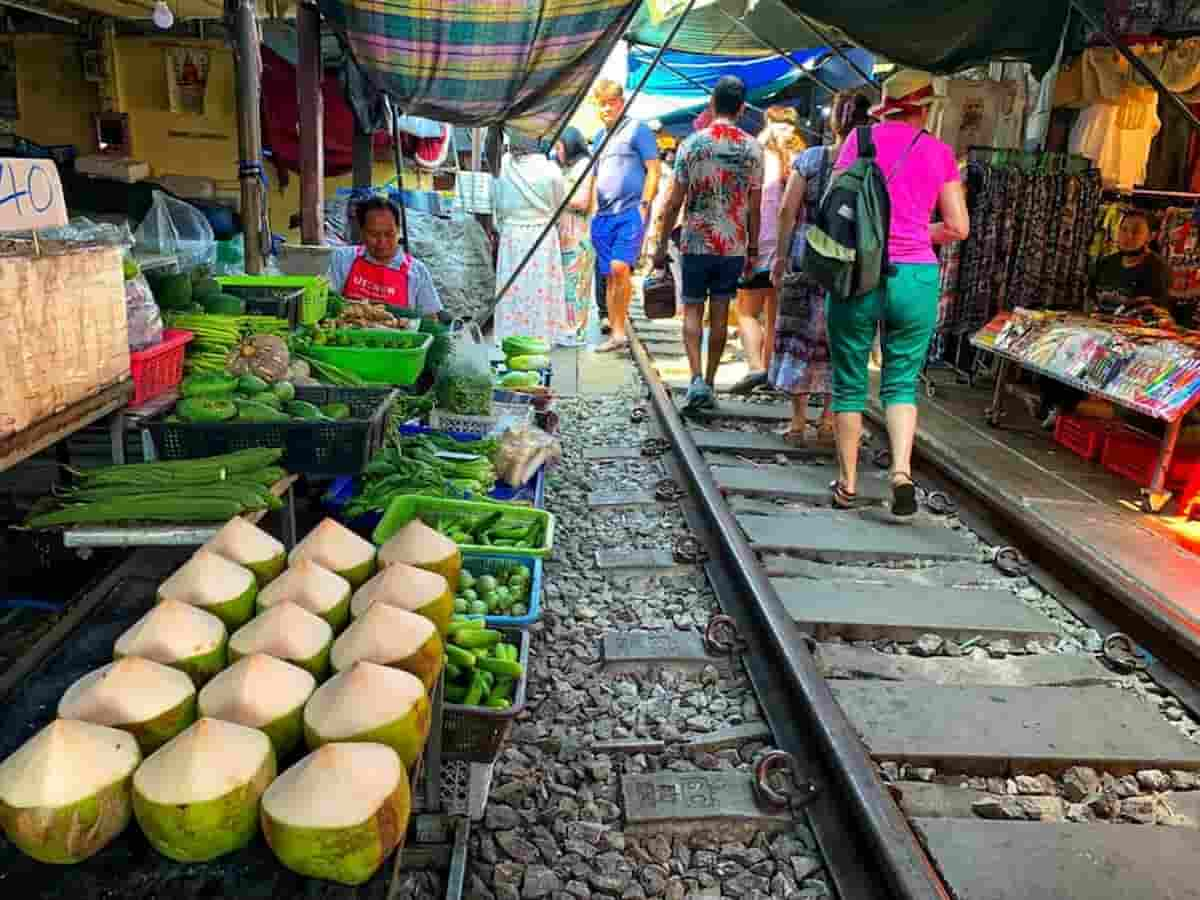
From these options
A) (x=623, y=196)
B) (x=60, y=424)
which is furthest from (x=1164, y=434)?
(x=623, y=196)

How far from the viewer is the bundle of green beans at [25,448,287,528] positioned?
9.36 ft

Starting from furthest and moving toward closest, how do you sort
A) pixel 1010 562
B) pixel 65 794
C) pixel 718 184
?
1. pixel 718 184
2. pixel 1010 562
3. pixel 65 794

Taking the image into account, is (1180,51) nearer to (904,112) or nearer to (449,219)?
(904,112)

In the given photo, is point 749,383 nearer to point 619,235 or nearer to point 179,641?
point 619,235

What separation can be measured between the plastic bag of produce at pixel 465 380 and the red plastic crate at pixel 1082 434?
4358 millimetres

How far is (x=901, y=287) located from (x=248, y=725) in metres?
4.42

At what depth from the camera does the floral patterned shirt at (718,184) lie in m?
7.06

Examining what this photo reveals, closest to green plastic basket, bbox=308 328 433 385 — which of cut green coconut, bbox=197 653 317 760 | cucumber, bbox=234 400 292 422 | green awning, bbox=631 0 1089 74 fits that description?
cucumber, bbox=234 400 292 422

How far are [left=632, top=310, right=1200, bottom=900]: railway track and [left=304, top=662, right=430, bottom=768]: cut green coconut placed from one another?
53.2 inches

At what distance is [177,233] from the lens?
24.2 ft

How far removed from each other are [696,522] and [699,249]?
2759mm

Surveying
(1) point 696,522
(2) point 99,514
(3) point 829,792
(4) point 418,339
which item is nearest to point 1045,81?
(1) point 696,522

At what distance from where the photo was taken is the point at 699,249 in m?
7.26

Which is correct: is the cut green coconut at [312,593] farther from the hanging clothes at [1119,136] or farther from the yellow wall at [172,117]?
the yellow wall at [172,117]
